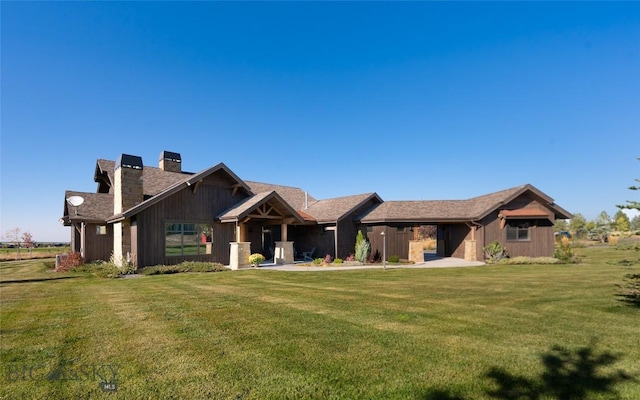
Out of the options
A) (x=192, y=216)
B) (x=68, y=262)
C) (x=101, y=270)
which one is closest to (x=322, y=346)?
(x=192, y=216)

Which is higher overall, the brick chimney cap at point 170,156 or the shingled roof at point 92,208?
the brick chimney cap at point 170,156

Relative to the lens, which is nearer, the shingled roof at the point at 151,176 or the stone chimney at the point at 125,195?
the stone chimney at the point at 125,195

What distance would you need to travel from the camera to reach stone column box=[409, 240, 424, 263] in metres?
22.1

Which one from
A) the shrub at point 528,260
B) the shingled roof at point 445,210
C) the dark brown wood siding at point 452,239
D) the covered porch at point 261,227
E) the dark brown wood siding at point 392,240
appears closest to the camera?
the covered porch at point 261,227

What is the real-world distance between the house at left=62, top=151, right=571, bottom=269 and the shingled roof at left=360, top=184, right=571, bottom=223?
0.07 m

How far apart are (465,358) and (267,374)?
274 centimetres

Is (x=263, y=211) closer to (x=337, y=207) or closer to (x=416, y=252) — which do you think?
(x=337, y=207)

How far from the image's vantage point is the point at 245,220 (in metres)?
19.4

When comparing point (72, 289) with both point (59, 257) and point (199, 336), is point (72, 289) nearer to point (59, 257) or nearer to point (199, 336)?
point (199, 336)

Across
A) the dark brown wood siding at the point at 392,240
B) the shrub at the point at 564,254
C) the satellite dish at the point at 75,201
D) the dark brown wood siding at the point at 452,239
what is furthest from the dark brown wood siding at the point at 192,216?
the shrub at the point at 564,254

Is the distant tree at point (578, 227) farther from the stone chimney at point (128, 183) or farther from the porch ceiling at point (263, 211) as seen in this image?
the stone chimney at point (128, 183)

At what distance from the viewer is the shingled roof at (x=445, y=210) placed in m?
22.6

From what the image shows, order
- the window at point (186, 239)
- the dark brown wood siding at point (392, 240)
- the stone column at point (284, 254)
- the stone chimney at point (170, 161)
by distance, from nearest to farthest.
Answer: the window at point (186, 239), the stone column at point (284, 254), the dark brown wood siding at point (392, 240), the stone chimney at point (170, 161)

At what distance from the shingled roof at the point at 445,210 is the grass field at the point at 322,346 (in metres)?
12.7
